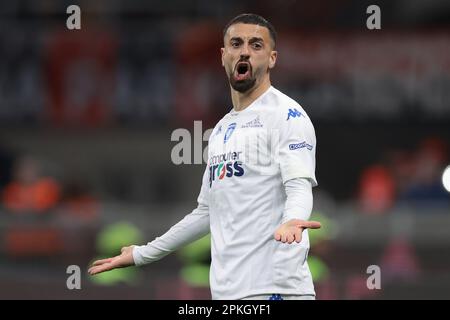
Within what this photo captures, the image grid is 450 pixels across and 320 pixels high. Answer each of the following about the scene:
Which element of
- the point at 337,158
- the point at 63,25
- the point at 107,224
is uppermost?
the point at 63,25

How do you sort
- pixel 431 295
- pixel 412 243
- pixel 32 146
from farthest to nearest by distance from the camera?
1. pixel 32 146
2. pixel 412 243
3. pixel 431 295

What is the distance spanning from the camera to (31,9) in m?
21.1

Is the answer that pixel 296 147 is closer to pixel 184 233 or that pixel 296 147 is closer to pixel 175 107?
pixel 184 233

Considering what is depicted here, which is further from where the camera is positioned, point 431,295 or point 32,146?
point 32,146

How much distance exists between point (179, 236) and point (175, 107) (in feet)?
47.1

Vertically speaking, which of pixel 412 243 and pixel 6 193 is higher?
pixel 6 193

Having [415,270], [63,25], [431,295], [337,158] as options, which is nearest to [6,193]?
[63,25]

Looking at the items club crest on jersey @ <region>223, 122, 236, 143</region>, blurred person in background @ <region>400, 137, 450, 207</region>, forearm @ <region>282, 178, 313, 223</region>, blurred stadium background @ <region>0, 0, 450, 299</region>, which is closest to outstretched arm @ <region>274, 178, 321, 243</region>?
forearm @ <region>282, 178, 313, 223</region>

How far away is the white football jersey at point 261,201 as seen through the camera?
19.1 feet

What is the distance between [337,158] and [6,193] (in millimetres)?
6411

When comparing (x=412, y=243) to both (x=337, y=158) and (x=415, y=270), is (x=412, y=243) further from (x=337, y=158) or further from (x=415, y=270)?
(x=337, y=158)

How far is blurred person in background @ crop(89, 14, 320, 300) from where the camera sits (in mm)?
5809

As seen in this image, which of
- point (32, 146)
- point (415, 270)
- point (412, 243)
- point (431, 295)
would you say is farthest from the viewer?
point (32, 146)

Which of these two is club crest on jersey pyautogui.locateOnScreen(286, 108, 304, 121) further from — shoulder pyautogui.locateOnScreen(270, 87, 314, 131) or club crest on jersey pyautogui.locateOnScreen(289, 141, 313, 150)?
club crest on jersey pyautogui.locateOnScreen(289, 141, 313, 150)
